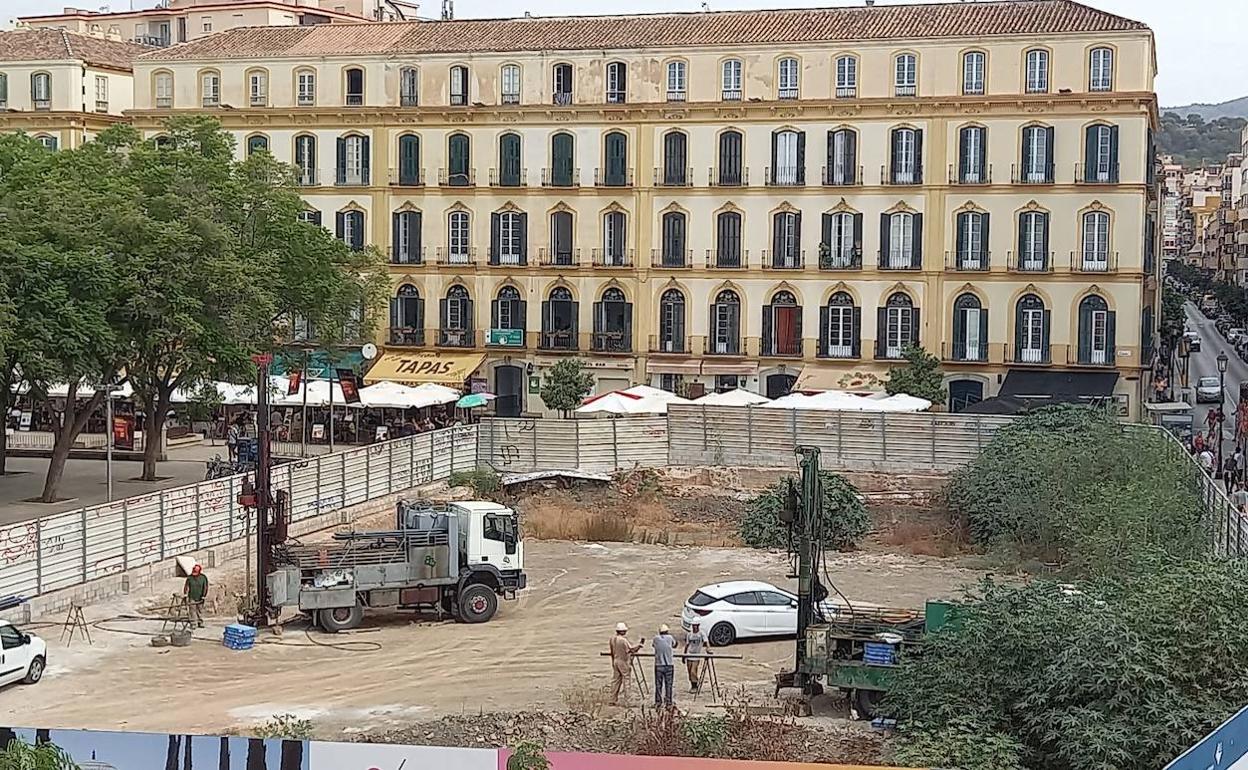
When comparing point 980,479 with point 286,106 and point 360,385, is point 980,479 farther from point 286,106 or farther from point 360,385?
point 286,106

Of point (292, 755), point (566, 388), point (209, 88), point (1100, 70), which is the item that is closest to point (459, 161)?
point (209, 88)

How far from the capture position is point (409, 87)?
2514 inches

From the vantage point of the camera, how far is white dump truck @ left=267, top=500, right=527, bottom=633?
30750mm

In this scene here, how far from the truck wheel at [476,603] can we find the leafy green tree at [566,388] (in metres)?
25.5

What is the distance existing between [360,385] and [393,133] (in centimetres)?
928

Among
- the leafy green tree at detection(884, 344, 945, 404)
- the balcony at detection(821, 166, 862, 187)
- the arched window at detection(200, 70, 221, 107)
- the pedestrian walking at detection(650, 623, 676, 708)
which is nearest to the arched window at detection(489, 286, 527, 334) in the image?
the balcony at detection(821, 166, 862, 187)

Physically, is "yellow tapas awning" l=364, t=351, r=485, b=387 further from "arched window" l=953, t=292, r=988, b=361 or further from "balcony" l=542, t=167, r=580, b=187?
"arched window" l=953, t=292, r=988, b=361

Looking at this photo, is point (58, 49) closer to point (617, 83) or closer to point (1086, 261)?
point (617, 83)

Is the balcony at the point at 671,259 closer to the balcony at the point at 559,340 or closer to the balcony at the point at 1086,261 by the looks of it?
the balcony at the point at 559,340

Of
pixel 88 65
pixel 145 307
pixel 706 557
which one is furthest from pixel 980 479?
pixel 88 65

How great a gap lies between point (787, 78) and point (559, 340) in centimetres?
1184

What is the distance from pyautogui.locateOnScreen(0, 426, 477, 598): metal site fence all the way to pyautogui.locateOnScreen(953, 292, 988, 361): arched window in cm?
2019

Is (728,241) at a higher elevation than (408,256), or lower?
higher

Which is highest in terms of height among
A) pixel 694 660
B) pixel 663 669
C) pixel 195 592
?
pixel 195 592
